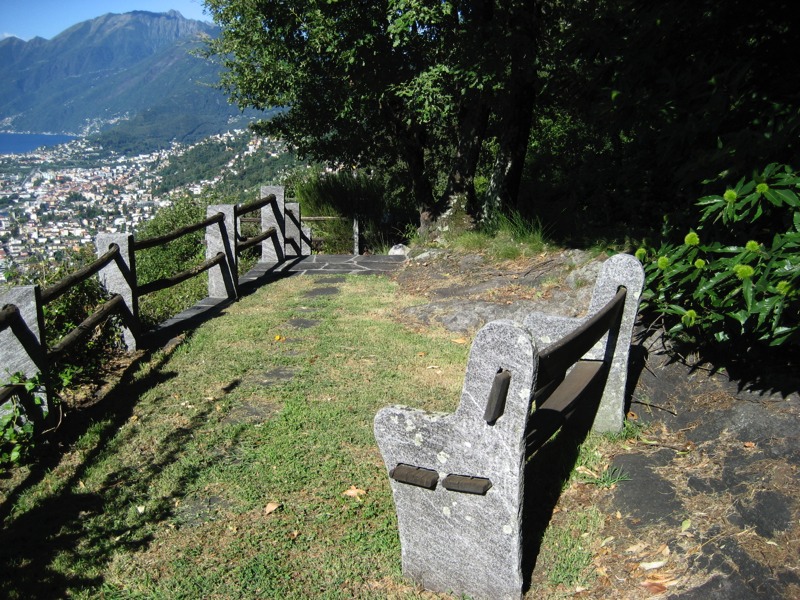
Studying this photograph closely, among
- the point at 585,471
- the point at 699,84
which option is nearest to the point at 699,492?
the point at 585,471

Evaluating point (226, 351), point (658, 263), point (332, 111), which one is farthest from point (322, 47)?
point (658, 263)

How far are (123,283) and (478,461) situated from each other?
5192mm

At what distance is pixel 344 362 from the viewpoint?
652 cm

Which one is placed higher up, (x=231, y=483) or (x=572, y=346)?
(x=572, y=346)

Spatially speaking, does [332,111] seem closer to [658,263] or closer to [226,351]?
[226,351]

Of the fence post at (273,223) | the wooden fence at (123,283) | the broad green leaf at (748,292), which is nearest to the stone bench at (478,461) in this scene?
the broad green leaf at (748,292)

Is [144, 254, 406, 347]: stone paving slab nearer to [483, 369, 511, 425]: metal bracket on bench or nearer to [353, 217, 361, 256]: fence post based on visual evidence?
[353, 217, 361, 256]: fence post

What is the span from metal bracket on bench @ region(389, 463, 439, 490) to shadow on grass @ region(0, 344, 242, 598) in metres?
1.62

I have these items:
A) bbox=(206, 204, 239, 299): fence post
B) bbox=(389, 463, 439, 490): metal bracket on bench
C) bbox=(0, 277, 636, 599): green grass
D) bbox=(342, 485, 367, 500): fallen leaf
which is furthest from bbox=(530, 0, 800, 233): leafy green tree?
Result: bbox=(206, 204, 239, 299): fence post

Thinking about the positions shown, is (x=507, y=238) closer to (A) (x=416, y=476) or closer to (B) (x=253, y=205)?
(B) (x=253, y=205)

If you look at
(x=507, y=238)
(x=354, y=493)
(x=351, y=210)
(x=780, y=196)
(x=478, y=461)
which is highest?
(x=780, y=196)

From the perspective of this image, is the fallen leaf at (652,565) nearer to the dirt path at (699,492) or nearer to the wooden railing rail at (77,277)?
the dirt path at (699,492)

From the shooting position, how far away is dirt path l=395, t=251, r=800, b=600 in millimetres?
3020

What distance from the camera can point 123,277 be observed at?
6.98 meters
